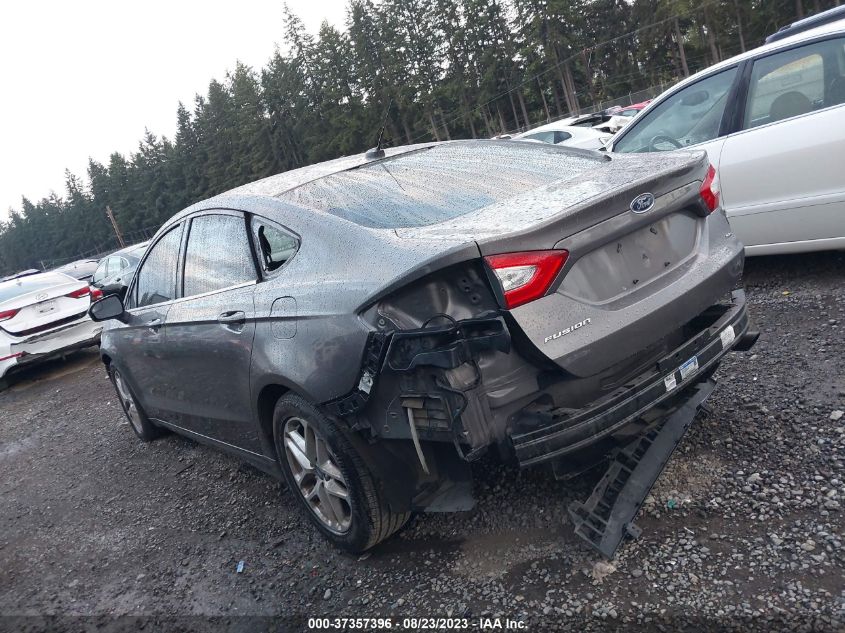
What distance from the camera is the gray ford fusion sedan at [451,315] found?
8.16 feet

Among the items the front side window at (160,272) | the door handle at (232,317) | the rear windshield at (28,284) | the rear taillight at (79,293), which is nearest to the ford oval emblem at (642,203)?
the door handle at (232,317)

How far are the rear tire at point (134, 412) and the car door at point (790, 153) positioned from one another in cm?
482

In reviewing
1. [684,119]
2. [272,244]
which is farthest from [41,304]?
[684,119]

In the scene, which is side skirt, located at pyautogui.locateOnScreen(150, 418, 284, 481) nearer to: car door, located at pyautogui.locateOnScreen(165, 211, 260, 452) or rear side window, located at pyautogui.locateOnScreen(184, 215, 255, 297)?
car door, located at pyautogui.locateOnScreen(165, 211, 260, 452)

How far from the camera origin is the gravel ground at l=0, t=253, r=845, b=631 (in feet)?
8.21

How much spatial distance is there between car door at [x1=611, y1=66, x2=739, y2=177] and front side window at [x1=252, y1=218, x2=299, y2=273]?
316 centimetres

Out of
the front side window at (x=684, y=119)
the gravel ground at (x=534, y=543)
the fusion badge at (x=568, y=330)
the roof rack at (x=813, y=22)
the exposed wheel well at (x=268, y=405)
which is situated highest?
the roof rack at (x=813, y=22)

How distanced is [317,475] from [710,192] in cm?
224

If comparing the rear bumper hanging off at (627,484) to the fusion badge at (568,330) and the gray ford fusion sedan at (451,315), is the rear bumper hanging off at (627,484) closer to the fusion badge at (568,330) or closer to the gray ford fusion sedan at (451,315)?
the gray ford fusion sedan at (451,315)

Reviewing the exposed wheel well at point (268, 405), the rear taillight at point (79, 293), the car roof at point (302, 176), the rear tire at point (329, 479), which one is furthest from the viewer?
the rear taillight at point (79, 293)

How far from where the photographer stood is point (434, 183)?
3301mm

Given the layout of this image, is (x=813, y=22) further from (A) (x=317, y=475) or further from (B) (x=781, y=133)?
(A) (x=317, y=475)

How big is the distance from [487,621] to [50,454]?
17.4 feet

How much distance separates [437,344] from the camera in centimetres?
242
